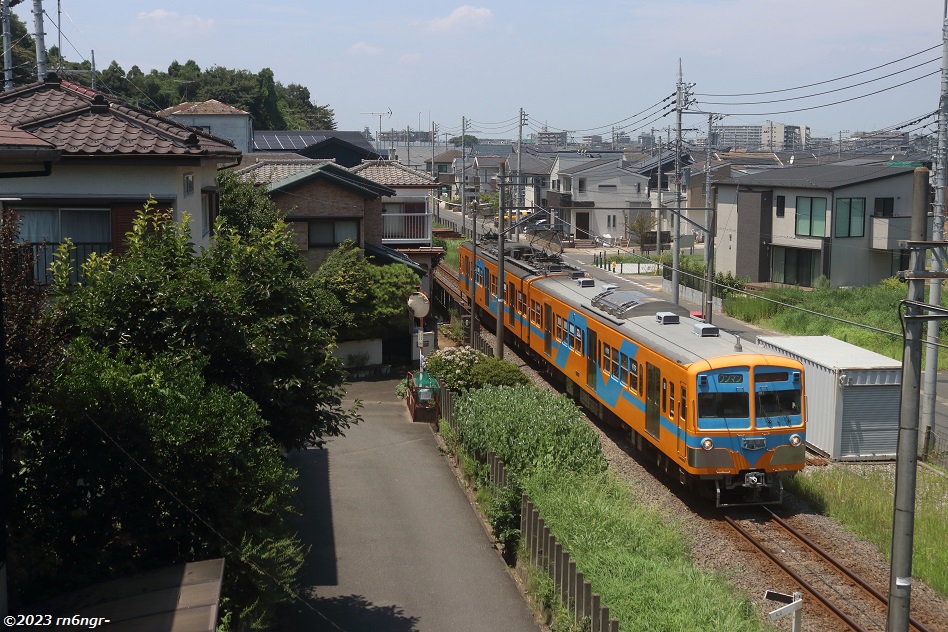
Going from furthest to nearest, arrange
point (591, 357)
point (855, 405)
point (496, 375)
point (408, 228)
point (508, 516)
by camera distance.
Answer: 1. point (408, 228)
2. point (496, 375)
3. point (591, 357)
4. point (855, 405)
5. point (508, 516)

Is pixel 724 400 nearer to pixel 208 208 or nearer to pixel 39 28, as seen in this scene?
pixel 208 208

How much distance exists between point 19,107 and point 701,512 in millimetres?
11677

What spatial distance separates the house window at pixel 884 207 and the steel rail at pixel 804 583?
2648cm

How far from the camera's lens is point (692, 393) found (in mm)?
13844

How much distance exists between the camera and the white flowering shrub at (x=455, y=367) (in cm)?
2047

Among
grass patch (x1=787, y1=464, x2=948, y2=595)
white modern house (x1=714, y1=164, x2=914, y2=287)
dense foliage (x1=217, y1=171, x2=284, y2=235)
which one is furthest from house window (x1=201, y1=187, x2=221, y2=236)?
white modern house (x1=714, y1=164, x2=914, y2=287)

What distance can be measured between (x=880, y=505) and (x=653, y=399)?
357 centimetres

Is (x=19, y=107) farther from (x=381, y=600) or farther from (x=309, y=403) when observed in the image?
(x=381, y=600)

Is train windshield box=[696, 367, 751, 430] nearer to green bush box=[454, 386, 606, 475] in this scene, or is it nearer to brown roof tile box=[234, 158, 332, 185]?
green bush box=[454, 386, 606, 475]

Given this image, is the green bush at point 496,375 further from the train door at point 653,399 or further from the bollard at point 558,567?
the bollard at point 558,567


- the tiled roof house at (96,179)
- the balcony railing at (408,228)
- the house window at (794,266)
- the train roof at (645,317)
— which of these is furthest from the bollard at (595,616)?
the house window at (794,266)

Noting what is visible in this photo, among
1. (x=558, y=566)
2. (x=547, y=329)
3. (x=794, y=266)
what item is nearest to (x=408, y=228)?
(x=547, y=329)

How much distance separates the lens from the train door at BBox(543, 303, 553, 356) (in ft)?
73.4

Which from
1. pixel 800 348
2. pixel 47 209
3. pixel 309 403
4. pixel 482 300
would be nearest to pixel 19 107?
pixel 47 209
